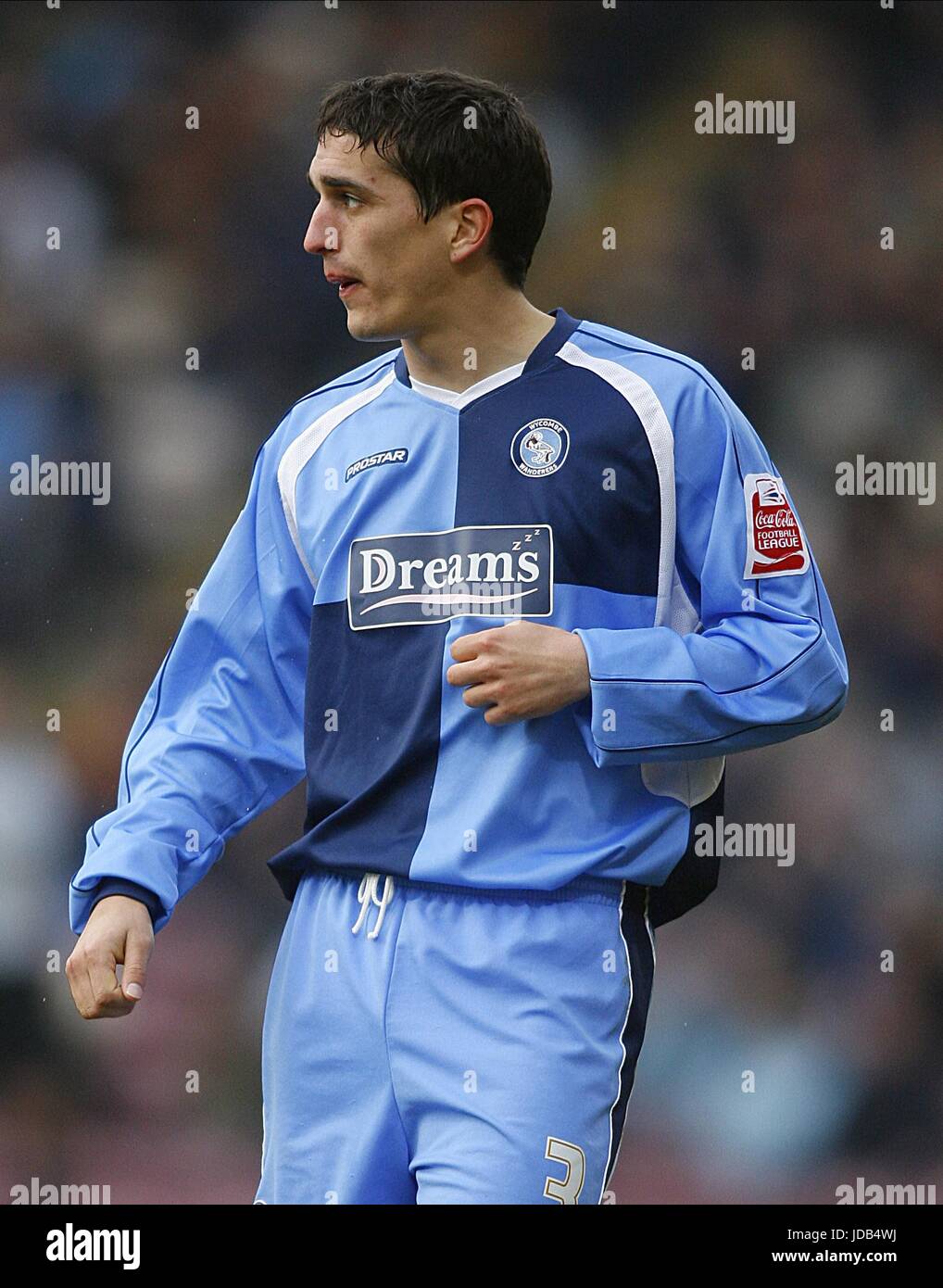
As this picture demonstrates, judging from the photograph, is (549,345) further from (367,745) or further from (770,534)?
(367,745)

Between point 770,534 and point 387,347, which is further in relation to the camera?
point 387,347

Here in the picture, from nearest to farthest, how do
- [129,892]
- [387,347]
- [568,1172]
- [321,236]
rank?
[568,1172] → [129,892] → [321,236] → [387,347]

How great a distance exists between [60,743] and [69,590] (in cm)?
32

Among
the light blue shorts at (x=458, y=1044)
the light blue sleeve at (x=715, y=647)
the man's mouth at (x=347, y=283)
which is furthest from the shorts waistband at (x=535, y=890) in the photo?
the man's mouth at (x=347, y=283)

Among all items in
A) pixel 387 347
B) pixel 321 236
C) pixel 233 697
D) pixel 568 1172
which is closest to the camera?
pixel 568 1172

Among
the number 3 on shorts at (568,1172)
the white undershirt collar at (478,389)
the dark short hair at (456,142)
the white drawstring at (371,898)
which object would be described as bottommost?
the number 3 on shorts at (568,1172)

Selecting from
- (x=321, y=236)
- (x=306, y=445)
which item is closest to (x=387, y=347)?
(x=306, y=445)

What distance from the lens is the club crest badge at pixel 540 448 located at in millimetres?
2113

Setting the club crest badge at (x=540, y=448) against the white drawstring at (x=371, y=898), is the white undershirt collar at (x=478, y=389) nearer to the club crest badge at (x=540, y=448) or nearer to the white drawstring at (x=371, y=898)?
the club crest badge at (x=540, y=448)

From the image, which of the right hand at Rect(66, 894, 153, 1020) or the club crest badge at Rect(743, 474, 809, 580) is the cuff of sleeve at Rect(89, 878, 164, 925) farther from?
the club crest badge at Rect(743, 474, 809, 580)

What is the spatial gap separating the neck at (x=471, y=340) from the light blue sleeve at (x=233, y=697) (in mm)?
245

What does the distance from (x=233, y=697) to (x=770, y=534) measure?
679mm

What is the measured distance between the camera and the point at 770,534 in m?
2.09

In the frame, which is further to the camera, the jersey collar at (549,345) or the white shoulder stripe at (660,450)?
the jersey collar at (549,345)
